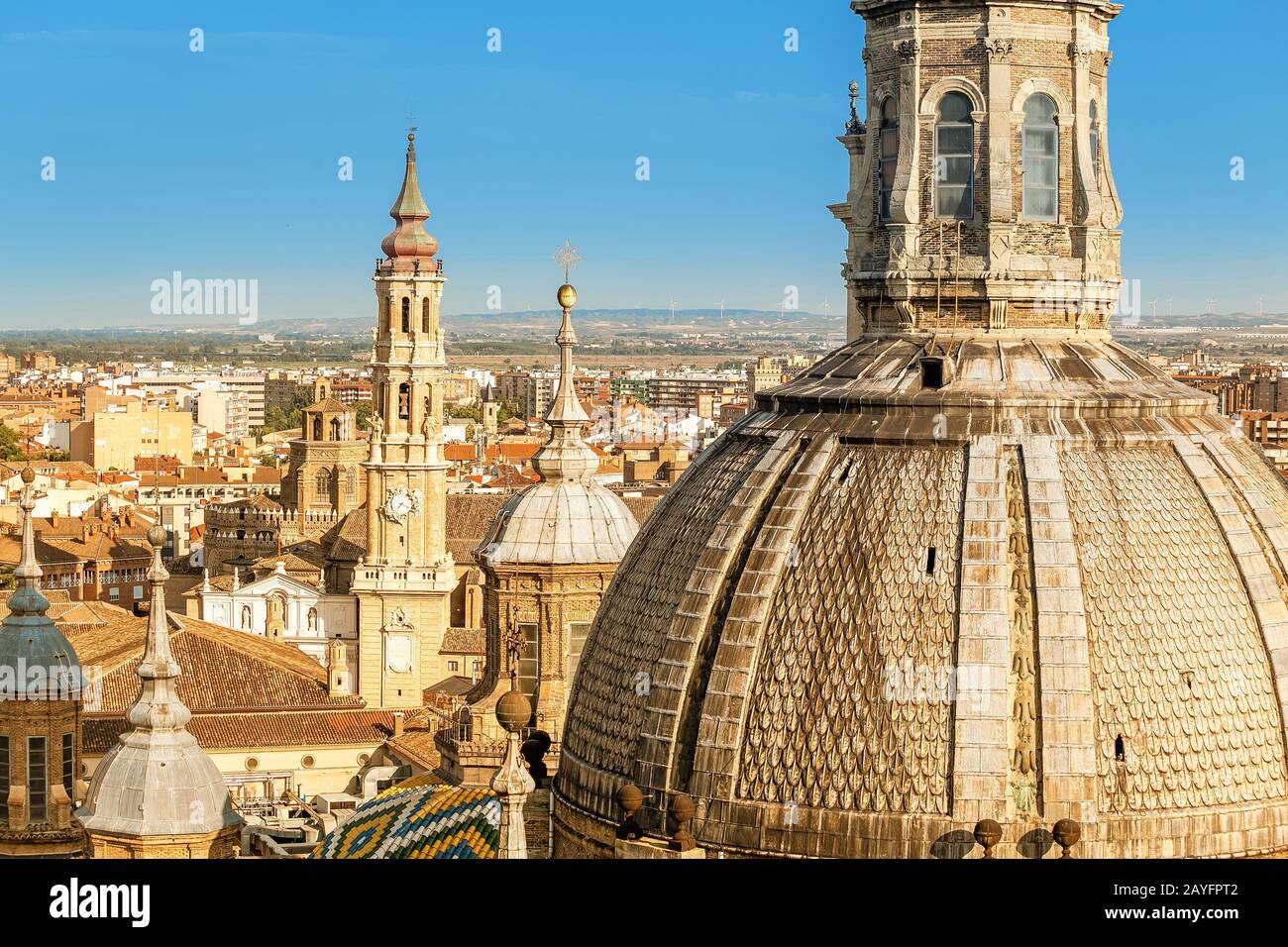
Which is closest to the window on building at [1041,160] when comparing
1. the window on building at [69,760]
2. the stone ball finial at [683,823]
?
the stone ball finial at [683,823]

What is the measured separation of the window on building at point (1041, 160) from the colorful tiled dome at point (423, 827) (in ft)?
27.7

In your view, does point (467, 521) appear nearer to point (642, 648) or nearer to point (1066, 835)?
point (642, 648)

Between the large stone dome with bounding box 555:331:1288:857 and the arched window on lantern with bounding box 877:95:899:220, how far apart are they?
1.39 m

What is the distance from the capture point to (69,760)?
34.7m

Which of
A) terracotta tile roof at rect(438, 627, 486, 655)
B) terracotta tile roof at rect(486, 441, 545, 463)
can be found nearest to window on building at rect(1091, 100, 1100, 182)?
terracotta tile roof at rect(438, 627, 486, 655)

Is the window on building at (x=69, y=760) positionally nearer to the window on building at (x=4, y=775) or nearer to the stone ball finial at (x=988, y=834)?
the window on building at (x=4, y=775)

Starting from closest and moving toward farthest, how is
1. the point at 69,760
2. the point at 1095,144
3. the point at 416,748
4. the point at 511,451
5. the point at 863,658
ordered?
the point at 863,658 < the point at 1095,144 < the point at 69,760 < the point at 416,748 < the point at 511,451

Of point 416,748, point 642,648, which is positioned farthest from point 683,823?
point 416,748

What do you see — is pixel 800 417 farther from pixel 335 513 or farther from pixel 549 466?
pixel 335 513

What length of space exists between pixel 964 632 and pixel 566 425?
15.6 metres

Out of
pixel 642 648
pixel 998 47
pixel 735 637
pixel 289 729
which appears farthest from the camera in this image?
pixel 289 729

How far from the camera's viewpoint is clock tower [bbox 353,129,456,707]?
269 ft

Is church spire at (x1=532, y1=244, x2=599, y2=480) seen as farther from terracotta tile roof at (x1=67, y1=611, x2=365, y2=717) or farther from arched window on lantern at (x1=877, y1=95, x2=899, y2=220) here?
terracotta tile roof at (x1=67, y1=611, x2=365, y2=717)
